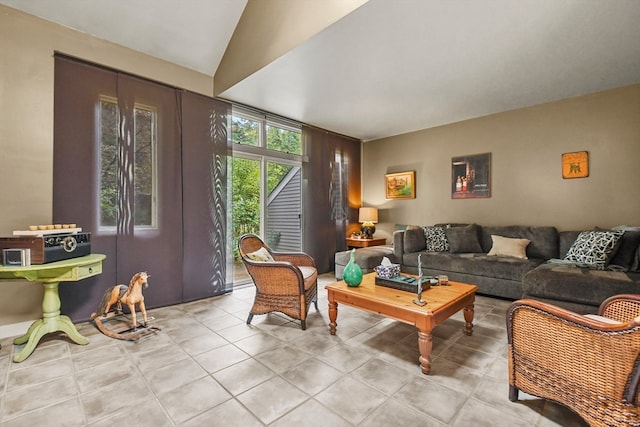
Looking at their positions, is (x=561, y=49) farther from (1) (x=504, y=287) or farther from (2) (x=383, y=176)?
(2) (x=383, y=176)

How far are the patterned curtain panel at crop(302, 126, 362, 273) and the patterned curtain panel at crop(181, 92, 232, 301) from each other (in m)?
1.52

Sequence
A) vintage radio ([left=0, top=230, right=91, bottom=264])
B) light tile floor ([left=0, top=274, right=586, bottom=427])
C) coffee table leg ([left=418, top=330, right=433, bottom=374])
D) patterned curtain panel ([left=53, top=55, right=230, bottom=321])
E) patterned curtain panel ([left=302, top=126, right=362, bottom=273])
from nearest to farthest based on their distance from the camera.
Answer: light tile floor ([left=0, top=274, right=586, bottom=427])
coffee table leg ([left=418, top=330, right=433, bottom=374])
vintage radio ([left=0, top=230, right=91, bottom=264])
patterned curtain panel ([left=53, top=55, right=230, bottom=321])
patterned curtain panel ([left=302, top=126, right=362, bottom=273])

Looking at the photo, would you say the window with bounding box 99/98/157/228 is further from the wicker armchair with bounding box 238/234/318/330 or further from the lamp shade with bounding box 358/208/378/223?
the lamp shade with bounding box 358/208/378/223

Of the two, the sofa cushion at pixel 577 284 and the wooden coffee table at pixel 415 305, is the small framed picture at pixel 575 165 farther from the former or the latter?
the wooden coffee table at pixel 415 305

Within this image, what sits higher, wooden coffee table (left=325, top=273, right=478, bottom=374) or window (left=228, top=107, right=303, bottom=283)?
window (left=228, top=107, right=303, bottom=283)

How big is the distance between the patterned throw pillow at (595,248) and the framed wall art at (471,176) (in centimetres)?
138

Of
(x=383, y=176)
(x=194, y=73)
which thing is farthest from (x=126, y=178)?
(x=383, y=176)

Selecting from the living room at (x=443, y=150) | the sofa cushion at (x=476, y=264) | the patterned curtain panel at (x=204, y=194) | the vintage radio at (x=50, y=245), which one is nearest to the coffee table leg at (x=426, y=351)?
the sofa cushion at (x=476, y=264)

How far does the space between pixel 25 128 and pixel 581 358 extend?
4.33 metres

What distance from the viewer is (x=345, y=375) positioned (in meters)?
1.94

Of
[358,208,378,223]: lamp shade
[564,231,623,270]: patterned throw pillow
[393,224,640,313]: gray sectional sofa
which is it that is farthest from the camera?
[358,208,378,223]: lamp shade

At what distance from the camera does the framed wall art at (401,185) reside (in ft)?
17.3

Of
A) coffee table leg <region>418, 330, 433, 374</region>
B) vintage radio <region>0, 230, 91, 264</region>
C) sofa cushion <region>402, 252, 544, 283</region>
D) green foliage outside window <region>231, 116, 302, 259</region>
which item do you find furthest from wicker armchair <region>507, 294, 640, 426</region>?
green foliage outside window <region>231, 116, 302, 259</region>

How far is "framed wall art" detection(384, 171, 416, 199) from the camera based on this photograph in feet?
17.3
